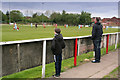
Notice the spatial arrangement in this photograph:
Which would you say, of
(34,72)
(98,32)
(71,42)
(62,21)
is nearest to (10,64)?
(34,72)

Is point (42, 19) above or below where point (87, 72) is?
above

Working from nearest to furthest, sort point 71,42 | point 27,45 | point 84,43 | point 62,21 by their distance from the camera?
point 27,45
point 71,42
point 84,43
point 62,21

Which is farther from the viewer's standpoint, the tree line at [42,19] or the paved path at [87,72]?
the tree line at [42,19]

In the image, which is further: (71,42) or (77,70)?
(71,42)

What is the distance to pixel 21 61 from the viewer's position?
4.82m

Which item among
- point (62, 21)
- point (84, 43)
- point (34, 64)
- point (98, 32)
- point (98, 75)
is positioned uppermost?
point (62, 21)

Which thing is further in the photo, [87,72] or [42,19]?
[42,19]

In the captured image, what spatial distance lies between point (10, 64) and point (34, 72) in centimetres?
131

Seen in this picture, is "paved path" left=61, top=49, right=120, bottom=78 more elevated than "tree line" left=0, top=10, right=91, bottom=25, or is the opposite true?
"tree line" left=0, top=10, right=91, bottom=25

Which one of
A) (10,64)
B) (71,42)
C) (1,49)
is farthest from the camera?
(71,42)

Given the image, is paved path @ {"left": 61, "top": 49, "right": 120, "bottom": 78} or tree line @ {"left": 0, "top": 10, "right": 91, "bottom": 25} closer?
paved path @ {"left": 61, "top": 49, "right": 120, "bottom": 78}

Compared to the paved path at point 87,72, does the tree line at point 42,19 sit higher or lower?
higher

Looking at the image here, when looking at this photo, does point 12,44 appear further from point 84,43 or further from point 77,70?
point 84,43

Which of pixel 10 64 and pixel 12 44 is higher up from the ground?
pixel 12 44
